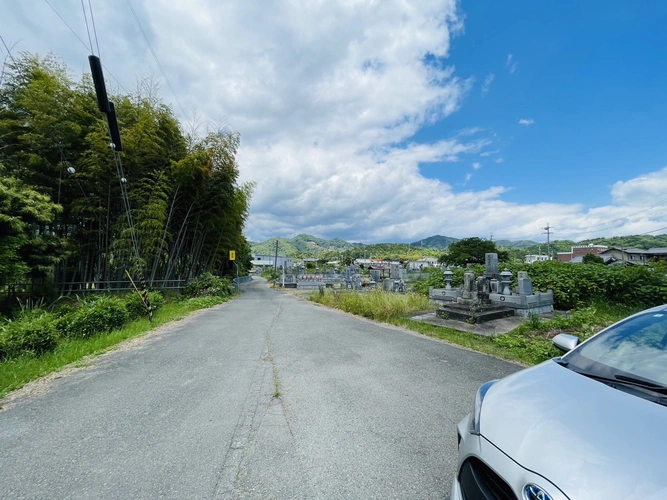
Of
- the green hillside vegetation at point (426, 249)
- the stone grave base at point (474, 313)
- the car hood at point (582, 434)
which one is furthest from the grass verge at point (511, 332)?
the green hillside vegetation at point (426, 249)

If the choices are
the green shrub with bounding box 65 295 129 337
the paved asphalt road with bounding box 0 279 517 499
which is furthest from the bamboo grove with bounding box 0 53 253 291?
the paved asphalt road with bounding box 0 279 517 499

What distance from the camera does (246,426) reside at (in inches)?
98.1

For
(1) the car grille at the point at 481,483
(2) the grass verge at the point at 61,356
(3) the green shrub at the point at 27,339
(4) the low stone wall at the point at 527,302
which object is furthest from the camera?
(4) the low stone wall at the point at 527,302

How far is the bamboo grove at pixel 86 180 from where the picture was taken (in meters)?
8.15

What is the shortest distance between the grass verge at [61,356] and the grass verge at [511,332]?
5837 mm

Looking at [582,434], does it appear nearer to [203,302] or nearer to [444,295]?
[444,295]

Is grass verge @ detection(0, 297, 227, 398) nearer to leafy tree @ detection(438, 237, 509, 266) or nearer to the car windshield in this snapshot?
the car windshield

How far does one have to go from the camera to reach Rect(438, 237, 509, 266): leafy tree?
36.3 meters

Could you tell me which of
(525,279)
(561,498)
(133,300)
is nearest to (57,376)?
(133,300)

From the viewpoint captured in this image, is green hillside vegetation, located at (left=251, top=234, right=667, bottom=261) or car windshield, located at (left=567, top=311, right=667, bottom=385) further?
green hillside vegetation, located at (left=251, top=234, right=667, bottom=261)

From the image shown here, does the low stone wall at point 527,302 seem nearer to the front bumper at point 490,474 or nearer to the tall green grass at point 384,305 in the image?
the tall green grass at point 384,305

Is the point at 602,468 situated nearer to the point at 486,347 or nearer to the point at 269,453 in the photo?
the point at 269,453

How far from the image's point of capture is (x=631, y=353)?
176 centimetres

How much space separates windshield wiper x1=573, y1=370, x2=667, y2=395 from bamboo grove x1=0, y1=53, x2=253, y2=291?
10554 millimetres
